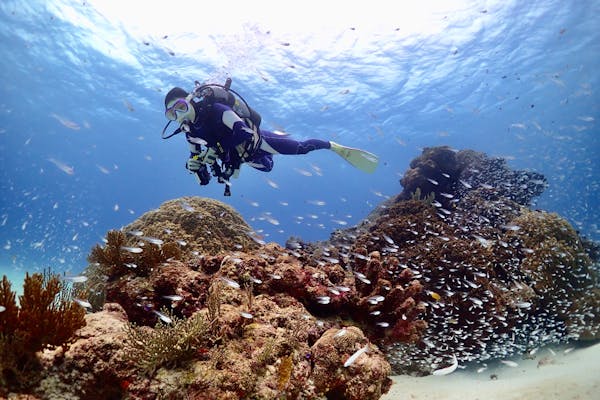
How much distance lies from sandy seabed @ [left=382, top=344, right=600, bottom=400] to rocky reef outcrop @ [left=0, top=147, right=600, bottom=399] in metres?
0.40

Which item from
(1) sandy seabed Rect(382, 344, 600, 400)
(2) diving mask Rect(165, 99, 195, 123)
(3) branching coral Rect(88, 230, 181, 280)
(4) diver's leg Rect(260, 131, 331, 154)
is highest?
(4) diver's leg Rect(260, 131, 331, 154)

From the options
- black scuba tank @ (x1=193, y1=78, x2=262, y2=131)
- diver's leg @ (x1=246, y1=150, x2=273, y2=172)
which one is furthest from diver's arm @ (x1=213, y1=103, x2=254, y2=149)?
diver's leg @ (x1=246, y1=150, x2=273, y2=172)

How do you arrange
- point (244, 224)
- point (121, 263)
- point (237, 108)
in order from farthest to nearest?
point (244, 224) → point (237, 108) → point (121, 263)

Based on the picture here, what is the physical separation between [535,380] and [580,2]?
26964 millimetres

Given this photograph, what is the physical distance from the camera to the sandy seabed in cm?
596

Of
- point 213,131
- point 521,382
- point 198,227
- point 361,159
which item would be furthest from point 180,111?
point 521,382

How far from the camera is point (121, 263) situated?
6.39 metres

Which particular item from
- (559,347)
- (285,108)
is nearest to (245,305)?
(559,347)

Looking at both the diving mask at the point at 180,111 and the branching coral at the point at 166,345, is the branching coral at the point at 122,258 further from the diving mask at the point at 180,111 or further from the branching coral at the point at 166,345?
the branching coral at the point at 166,345

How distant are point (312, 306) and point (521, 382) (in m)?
4.65

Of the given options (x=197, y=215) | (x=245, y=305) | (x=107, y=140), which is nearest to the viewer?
(x=245, y=305)

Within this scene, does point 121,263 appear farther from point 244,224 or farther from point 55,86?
point 55,86

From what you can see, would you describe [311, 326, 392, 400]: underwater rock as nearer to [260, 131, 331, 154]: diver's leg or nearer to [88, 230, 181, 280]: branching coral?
[88, 230, 181, 280]: branching coral

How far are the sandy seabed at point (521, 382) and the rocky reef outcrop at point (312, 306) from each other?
40cm
